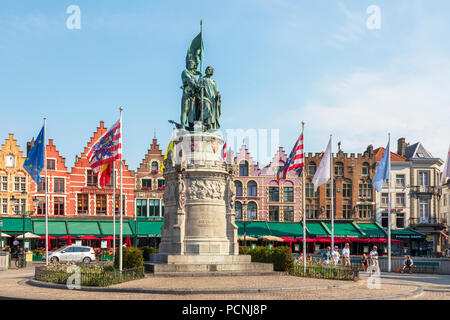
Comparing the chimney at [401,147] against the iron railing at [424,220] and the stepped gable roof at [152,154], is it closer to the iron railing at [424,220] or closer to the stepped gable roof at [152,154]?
the iron railing at [424,220]

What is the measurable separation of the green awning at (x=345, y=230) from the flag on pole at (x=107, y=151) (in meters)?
41.4

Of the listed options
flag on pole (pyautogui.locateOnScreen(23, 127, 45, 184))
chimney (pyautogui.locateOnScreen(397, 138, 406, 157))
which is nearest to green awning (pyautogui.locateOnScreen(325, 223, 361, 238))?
chimney (pyautogui.locateOnScreen(397, 138, 406, 157))

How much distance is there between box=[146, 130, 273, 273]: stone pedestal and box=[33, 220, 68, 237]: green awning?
3147 cm

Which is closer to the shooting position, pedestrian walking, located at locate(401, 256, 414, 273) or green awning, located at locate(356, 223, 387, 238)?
pedestrian walking, located at locate(401, 256, 414, 273)

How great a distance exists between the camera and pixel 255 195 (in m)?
67.0

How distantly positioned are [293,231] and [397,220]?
42.6 feet

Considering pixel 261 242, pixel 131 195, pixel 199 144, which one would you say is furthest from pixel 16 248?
pixel 199 144

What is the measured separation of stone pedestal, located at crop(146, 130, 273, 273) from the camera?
2719cm

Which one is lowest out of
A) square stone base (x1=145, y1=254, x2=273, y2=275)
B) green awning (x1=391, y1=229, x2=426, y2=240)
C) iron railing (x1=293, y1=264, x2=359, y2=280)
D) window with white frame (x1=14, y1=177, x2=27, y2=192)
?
green awning (x1=391, y1=229, x2=426, y2=240)

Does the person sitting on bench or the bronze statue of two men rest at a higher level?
the bronze statue of two men

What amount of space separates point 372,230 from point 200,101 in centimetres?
4031

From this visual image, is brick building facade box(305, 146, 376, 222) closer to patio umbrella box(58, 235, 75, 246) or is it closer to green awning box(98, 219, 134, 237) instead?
green awning box(98, 219, 134, 237)
